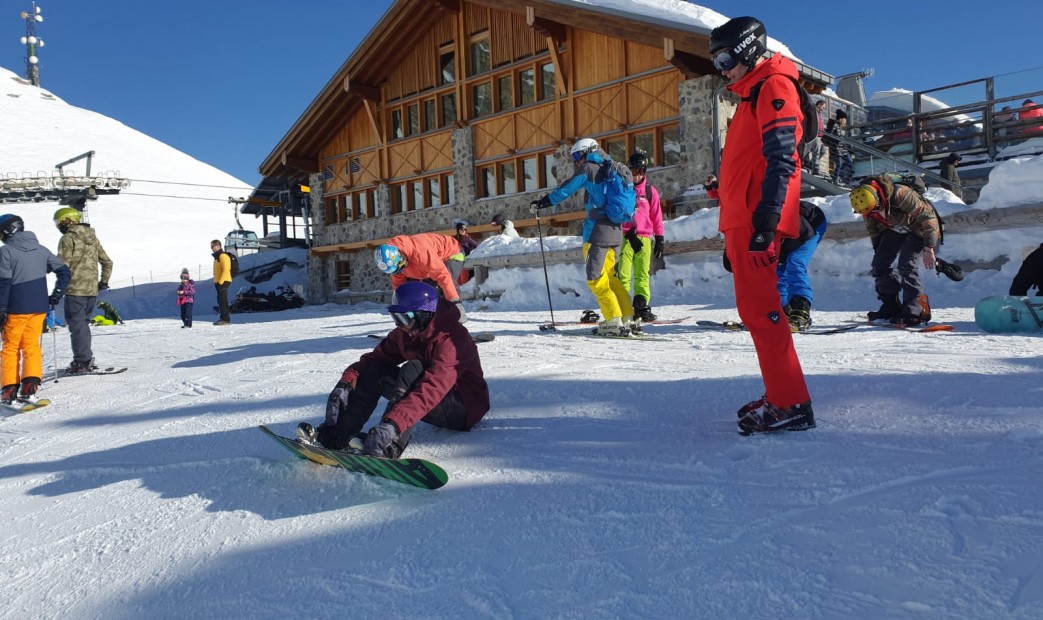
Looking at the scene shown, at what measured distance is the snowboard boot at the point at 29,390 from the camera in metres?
5.32

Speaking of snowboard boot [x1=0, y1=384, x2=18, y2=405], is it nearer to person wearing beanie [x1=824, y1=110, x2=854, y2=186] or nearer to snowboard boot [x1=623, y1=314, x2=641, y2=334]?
snowboard boot [x1=623, y1=314, x2=641, y2=334]

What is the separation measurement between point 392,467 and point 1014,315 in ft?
17.4

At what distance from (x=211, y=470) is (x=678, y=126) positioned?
13.3 m

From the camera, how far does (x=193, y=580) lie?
6.69 feet

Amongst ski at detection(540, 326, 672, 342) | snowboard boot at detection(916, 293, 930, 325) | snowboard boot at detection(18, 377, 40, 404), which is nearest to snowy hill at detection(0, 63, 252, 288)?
snowboard boot at detection(18, 377, 40, 404)

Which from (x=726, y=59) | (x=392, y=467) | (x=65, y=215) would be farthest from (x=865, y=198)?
(x=65, y=215)

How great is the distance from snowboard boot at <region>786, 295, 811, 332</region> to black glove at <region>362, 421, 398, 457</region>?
446cm

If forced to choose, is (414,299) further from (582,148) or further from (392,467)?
(582,148)

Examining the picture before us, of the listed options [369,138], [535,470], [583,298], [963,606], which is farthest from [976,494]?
[369,138]

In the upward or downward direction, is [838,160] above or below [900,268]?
above

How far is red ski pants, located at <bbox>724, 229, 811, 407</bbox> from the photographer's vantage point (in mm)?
2777

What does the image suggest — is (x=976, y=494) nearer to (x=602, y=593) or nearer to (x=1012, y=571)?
(x=1012, y=571)

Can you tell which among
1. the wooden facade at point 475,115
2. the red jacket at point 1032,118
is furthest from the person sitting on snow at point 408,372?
the red jacket at point 1032,118

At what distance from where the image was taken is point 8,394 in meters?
5.30
